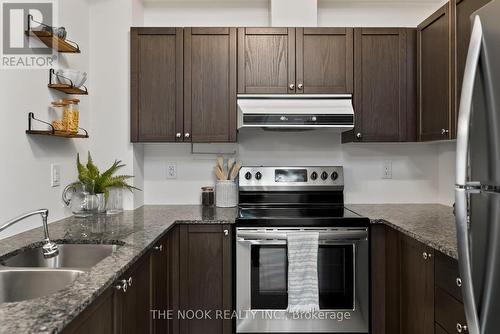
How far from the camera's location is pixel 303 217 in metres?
2.29

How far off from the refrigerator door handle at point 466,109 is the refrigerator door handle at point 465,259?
2.0 inches

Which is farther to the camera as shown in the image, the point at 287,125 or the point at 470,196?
the point at 287,125

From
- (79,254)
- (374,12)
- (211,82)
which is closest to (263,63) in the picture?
(211,82)

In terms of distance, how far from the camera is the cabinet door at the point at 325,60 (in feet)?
8.44

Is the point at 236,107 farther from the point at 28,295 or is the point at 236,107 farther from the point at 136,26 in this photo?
the point at 28,295

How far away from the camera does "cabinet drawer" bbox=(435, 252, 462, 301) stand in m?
1.48

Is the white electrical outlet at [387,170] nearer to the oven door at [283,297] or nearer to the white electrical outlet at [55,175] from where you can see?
the oven door at [283,297]

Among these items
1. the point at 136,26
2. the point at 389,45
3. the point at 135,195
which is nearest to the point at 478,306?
the point at 389,45

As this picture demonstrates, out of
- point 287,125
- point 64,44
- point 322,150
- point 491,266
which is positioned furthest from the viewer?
point 322,150

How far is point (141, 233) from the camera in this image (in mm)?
1789

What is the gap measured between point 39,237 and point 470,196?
5.76 feet

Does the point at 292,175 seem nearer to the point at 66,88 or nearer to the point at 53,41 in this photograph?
the point at 66,88

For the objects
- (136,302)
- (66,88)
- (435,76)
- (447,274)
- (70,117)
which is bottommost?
(136,302)

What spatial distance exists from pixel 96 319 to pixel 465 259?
3.59 ft
